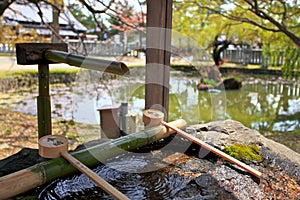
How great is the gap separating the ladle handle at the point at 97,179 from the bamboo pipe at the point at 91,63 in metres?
0.44

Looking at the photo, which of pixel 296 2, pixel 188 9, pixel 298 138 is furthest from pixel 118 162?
pixel 188 9

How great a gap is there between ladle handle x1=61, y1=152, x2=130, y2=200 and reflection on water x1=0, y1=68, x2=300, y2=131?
9.67ft

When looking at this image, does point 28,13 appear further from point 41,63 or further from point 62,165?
point 62,165

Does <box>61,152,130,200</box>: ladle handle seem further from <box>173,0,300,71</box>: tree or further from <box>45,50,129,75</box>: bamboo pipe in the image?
<box>173,0,300,71</box>: tree

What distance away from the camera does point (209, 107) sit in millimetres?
6586

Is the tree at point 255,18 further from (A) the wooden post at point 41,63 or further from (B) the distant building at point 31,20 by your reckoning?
(A) the wooden post at point 41,63

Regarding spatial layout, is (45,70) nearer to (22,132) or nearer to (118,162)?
(118,162)

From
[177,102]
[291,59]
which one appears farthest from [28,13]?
[291,59]

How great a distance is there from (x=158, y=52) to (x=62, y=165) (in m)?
1.06

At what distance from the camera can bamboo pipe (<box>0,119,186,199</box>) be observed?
109 cm

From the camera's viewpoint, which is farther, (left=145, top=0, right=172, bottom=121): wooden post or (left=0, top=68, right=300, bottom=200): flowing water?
(left=145, top=0, right=172, bottom=121): wooden post

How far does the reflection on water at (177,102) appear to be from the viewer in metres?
5.09

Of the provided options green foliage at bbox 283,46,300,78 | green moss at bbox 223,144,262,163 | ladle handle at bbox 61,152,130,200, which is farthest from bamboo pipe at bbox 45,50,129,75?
green foliage at bbox 283,46,300,78

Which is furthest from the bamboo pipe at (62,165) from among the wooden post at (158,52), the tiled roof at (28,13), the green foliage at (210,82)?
the green foliage at (210,82)
